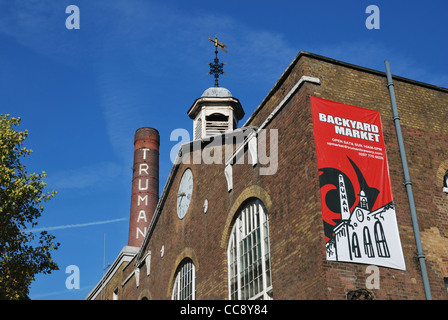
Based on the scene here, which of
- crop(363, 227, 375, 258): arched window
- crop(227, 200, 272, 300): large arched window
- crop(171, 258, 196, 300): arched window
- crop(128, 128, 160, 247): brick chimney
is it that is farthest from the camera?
crop(128, 128, 160, 247): brick chimney

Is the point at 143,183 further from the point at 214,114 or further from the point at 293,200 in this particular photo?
the point at 293,200

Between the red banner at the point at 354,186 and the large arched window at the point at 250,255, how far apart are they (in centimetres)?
306

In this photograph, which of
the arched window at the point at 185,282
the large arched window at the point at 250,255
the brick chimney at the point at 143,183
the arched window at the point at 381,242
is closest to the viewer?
the arched window at the point at 381,242

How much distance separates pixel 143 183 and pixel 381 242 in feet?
111

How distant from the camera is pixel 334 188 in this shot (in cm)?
1460

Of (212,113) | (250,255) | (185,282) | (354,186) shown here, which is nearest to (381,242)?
(354,186)

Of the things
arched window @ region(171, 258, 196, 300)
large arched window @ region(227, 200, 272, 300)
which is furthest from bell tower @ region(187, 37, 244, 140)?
large arched window @ region(227, 200, 272, 300)

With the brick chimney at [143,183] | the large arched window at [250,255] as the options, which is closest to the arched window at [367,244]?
the large arched window at [250,255]

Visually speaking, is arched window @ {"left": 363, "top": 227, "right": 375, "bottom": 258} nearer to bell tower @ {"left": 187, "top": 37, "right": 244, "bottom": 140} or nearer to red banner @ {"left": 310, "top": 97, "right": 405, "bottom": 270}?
red banner @ {"left": 310, "top": 97, "right": 405, "bottom": 270}

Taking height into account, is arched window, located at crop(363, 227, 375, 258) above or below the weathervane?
below

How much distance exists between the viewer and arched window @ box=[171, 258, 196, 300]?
2166 cm

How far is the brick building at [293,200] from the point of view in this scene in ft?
46.4

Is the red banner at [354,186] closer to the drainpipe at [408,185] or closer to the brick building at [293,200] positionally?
the brick building at [293,200]

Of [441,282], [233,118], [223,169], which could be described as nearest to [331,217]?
[441,282]
